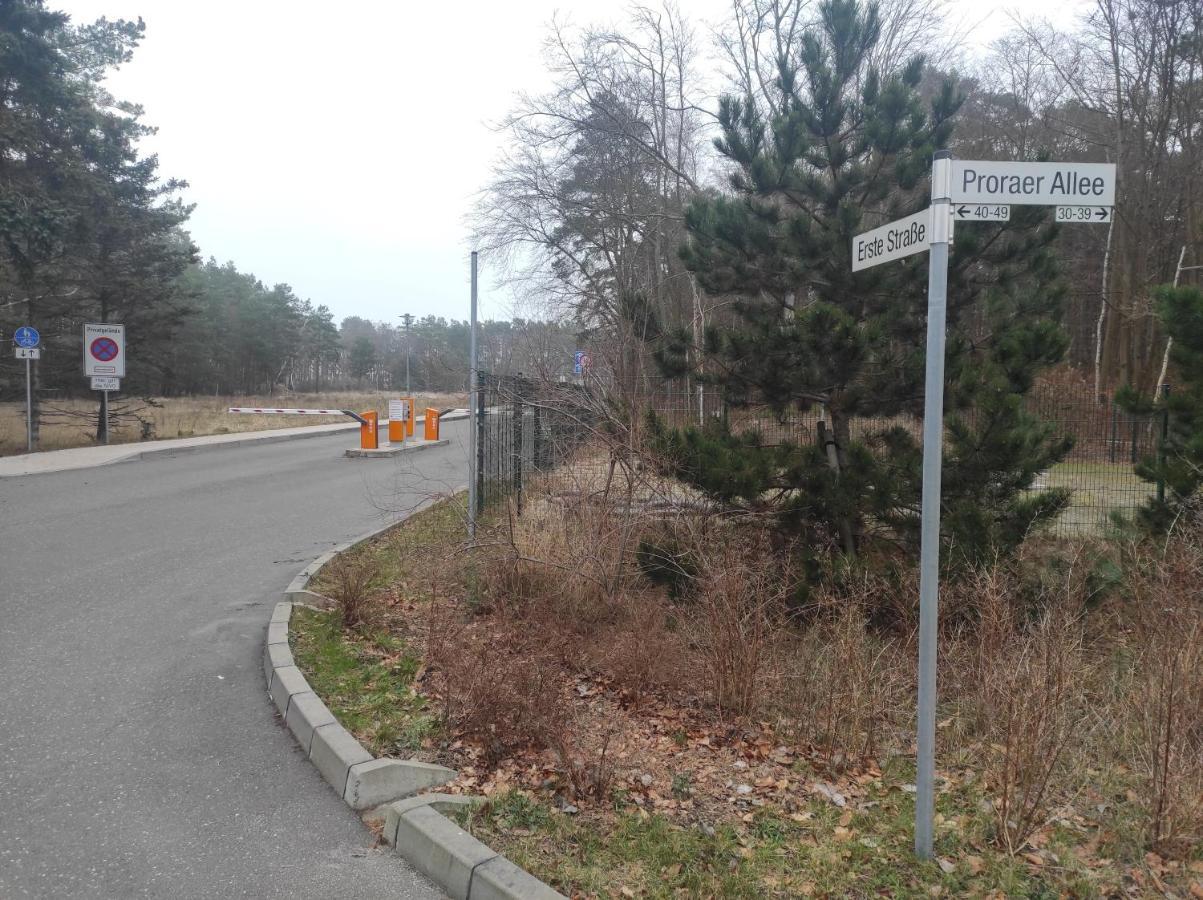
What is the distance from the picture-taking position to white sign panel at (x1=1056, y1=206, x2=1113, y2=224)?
3229 millimetres

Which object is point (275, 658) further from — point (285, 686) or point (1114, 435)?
point (1114, 435)

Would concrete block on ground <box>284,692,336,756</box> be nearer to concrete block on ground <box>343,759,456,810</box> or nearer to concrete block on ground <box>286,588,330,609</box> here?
concrete block on ground <box>343,759,456,810</box>

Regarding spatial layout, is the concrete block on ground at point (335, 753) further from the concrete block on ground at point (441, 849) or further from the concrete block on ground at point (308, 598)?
the concrete block on ground at point (308, 598)

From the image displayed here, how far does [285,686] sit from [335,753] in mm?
1047

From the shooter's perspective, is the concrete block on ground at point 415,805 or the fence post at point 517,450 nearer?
the concrete block on ground at point 415,805

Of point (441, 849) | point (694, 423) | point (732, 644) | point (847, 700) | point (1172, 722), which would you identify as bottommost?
point (441, 849)

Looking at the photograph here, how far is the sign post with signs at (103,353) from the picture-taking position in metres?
20.1

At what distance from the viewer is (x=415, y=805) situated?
3.70m

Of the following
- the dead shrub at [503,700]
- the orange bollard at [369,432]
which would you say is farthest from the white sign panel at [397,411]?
the dead shrub at [503,700]

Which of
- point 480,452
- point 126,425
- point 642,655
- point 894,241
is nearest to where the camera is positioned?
point 894,241

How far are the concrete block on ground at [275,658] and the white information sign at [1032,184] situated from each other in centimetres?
463

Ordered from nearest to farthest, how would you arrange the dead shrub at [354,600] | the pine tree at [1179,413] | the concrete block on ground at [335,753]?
the concrete block on ground at [335,753] < the dead shrub at [354,600] < the pine tree at [1179,413]

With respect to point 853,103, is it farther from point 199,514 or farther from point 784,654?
point 199,514

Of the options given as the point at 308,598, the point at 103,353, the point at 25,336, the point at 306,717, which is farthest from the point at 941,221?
the point at 103,353
